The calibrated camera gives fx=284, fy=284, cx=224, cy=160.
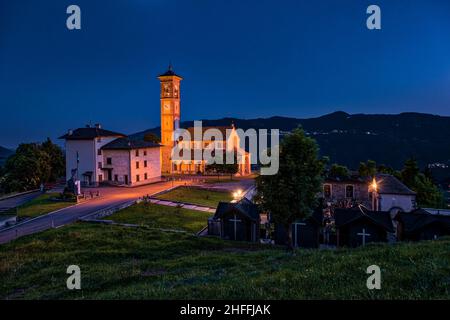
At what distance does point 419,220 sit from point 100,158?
5197cm

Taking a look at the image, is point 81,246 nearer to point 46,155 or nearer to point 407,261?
point 407,261

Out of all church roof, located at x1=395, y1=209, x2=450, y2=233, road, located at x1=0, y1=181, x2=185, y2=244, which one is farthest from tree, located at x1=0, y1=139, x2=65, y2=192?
church roof, located at x1=395, y1=209, x2=450, y2=233

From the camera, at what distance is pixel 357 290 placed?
8820 millimetres

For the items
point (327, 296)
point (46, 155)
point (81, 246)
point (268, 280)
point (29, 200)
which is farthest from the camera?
point (46, 155)

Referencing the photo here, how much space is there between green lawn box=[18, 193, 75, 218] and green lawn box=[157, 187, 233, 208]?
1378 cm

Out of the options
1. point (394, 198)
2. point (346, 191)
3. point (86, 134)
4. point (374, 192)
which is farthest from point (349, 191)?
point (86, 134)

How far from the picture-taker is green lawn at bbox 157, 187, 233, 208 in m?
46.1

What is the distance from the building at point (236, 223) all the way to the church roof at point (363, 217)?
7857 mm

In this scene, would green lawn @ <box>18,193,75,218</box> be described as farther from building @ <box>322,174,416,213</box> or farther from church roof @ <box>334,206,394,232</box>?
building @ <box>322,174,416,213</box>

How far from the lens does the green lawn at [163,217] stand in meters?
31.9

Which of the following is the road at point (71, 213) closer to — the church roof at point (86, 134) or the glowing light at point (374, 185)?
the church roof at point (86, 134)

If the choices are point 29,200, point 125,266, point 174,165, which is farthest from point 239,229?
point 174,165
